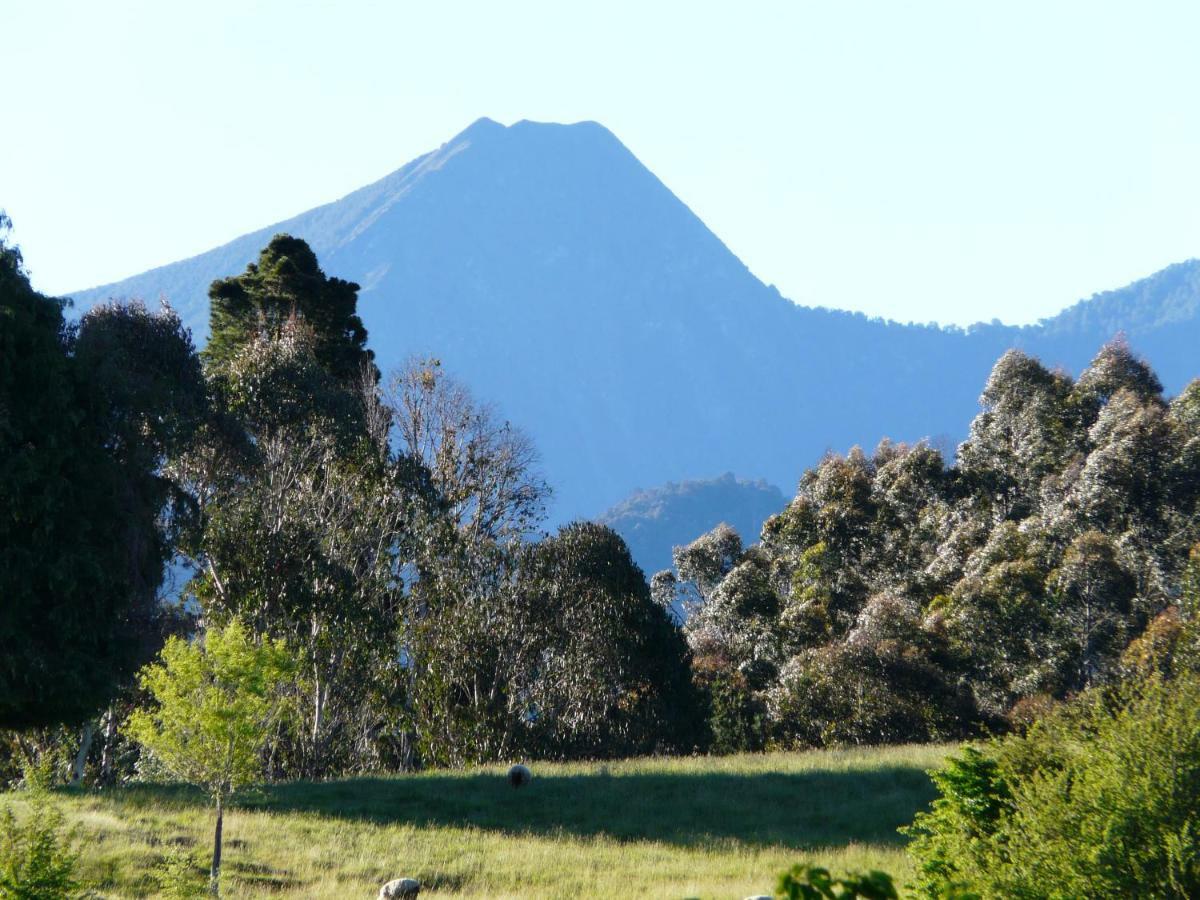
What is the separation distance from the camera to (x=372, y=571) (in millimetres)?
43688

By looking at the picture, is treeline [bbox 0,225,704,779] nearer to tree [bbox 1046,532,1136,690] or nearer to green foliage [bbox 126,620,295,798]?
green foliage [bbox 126,620,295,798]

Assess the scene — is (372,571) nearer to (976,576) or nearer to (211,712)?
(211,712)

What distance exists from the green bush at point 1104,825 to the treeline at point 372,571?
901 inches

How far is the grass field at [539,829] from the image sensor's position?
21.9 metres

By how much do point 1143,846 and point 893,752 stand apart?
2024cm

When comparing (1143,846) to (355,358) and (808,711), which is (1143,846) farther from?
(355,358)

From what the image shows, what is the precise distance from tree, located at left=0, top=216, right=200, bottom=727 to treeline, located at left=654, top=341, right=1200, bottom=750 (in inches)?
1065

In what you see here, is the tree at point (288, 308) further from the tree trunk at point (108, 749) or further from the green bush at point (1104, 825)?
the green bush at point (1104, 825)

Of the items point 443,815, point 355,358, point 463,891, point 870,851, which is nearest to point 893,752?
point 870,851

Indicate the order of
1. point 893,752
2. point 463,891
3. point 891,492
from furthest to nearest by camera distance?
point 891,492 → point 893,752 → point 463,891

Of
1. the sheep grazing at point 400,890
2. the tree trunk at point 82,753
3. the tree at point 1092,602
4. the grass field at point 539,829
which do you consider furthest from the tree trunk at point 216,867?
the tree at point 1092,602

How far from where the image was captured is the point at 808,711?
49.1m

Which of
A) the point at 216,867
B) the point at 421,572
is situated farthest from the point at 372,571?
the point at 216,867

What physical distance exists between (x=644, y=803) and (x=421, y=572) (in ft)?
60.5
